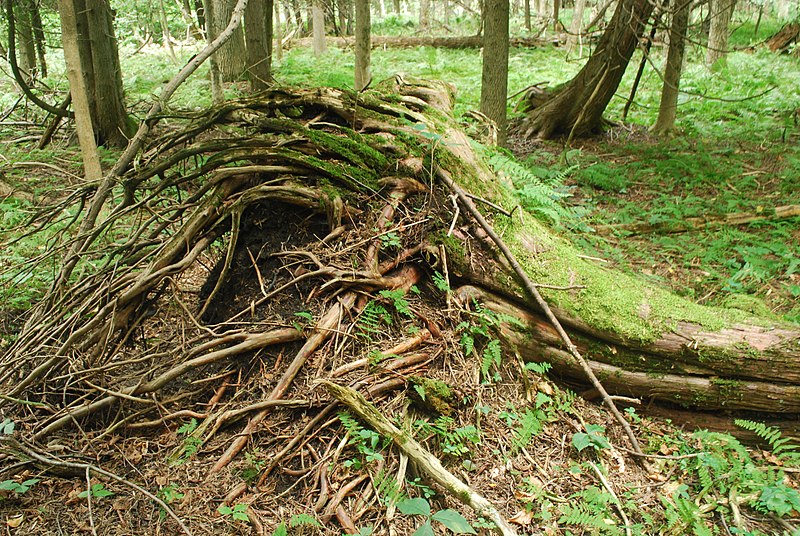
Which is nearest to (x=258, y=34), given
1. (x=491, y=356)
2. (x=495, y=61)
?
(x=495, y=61)

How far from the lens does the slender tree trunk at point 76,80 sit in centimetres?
503

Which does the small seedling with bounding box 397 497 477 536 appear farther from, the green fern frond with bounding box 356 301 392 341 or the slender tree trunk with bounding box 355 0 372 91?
the slender tree trunk with bounding box 355 0 372 91

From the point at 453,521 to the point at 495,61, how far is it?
23.5ft

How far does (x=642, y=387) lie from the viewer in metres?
3.59

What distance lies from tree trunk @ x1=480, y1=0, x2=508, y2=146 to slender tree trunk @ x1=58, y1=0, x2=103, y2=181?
527cm

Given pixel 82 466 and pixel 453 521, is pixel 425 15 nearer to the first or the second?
pixel 82 466

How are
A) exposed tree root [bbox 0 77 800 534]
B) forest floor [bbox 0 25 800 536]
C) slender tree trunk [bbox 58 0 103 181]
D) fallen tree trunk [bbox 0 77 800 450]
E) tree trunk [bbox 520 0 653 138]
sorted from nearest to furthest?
1. forest floor [bbox 0 25 800 536]
2. exposed tree root [bbox 0 77 800 534]
3. fallen tree trunk [bbox 0 77 800 450]
4. slender tree trunk [bbox 58 0 103 181]
5. tree trunk [bbox 520 0 653 138]

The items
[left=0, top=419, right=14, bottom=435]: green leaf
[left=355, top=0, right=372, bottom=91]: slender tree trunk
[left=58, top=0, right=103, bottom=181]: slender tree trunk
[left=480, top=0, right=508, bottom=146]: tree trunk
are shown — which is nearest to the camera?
[left=0, top=419, right=14, bottom=435]: green leaf

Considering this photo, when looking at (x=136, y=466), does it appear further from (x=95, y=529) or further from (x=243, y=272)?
(x=243, y=272)

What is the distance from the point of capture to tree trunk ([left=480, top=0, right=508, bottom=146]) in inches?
293

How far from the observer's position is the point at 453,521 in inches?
89.4

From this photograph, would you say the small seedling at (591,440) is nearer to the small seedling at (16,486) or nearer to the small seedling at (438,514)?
the small seedling at (438,514)

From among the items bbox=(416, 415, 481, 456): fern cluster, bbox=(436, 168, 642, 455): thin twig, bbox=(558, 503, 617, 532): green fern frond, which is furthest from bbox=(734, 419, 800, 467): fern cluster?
bbox=(416, 415, 481, 456): fern cluster

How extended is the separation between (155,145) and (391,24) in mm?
25809
